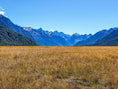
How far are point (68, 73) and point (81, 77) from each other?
3.36 feet

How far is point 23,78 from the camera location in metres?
5.68

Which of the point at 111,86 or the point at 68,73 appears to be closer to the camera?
the point at 111,86

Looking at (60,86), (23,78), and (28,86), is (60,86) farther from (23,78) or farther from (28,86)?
(23,78)

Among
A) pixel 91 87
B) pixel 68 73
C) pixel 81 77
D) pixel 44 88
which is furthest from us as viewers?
pixel 68 73

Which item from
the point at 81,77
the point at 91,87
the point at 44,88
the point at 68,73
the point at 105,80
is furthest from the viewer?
the point at 68,73

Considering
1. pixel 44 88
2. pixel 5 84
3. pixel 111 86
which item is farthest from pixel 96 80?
pixel 5 84

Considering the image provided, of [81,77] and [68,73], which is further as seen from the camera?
[68,73]

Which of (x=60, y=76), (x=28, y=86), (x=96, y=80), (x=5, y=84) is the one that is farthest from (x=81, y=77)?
(x=5, y=84)

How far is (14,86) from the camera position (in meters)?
4.73

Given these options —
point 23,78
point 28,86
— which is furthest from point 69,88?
point 23,78

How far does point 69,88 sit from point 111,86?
189 centimetres

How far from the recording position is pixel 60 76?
20.7 feet

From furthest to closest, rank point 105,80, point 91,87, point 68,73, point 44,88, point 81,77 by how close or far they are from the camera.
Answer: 1. point 68,73
2. point 81,77
3. point 105,80
4. point 91,87
5. point 44,88

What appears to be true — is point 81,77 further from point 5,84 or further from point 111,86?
point 5,84
